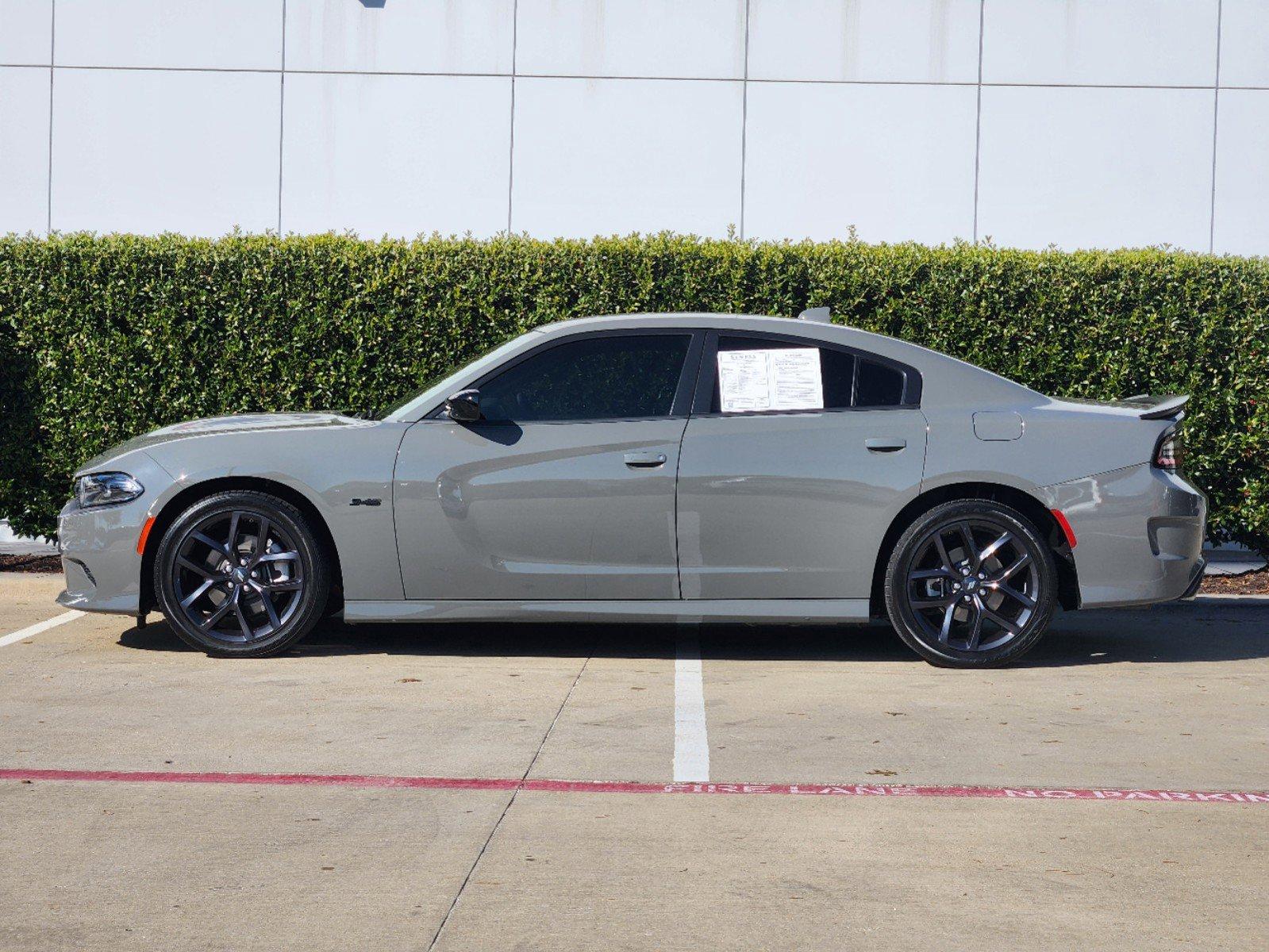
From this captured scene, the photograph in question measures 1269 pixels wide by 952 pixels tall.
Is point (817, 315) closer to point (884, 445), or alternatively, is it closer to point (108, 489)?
point (884, 445)

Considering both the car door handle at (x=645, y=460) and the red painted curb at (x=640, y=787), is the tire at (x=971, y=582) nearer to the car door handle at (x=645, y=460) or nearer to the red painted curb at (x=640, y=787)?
Answer: the car door handle at (x=645, y=460)

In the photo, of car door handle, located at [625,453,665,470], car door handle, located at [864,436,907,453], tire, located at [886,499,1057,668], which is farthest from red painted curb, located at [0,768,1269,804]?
car door handle, located at [864,436,907,453]

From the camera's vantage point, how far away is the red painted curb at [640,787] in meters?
4.53

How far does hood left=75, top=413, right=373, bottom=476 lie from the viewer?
22.2 ft

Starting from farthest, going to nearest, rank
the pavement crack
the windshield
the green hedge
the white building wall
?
the white building wall < the green hedge < the windshield < the pavement crack

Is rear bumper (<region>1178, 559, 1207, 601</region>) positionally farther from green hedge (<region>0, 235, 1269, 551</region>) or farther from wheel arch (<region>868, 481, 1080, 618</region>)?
green hedge (<region>0, 235, 1269, 551</region>)

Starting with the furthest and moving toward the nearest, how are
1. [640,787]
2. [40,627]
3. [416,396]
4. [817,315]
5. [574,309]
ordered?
[574,309] < [40,627] < [817,315] < [416,396] < [640,787]

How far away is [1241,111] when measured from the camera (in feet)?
40.6

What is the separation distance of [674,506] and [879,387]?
1.12 m

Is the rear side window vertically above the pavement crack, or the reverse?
the rear side window

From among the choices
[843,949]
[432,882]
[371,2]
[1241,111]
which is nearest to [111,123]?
[371,2]

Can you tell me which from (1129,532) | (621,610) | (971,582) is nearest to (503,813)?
(621,610)

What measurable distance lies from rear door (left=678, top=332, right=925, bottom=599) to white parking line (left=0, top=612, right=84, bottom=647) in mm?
3326

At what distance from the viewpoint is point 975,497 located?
6637 millimetres
